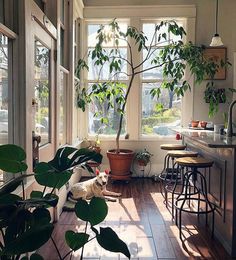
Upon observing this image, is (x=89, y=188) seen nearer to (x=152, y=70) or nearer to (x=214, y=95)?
(x=152, y=70)

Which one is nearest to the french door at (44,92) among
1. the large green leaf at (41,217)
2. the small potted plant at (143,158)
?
the large green leaf at (41,217)

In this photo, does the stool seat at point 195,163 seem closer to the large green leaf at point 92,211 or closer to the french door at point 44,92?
the french door at point 44,92

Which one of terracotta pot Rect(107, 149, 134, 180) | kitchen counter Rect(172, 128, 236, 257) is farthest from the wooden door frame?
terracotta pot Rect(107, 149, 134, 180)

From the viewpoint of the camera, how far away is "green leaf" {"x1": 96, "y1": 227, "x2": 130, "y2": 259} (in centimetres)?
110

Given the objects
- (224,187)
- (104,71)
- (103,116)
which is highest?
(104,71)

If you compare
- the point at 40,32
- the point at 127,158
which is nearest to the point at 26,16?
the point at 40,32

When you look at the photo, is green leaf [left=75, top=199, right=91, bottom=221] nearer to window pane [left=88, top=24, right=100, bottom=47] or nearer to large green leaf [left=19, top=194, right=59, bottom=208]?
large green leaf [left=19, top=194, right=59, bottom=208]

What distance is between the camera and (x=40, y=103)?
282 cm

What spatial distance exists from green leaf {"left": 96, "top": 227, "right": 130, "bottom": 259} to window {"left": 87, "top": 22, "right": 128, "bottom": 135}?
13.4 ft

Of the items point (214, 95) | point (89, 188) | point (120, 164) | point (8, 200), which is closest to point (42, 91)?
point (89, 188)

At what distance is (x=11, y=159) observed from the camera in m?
1.15

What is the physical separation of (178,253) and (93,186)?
1621mm

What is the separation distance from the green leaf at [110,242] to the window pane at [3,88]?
1.18 m

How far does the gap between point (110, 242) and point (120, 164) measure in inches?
143
